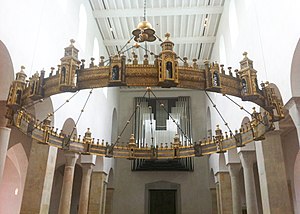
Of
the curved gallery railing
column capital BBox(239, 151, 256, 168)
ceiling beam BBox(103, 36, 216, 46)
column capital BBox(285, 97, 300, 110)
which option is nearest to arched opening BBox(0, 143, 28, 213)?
ceiling beam BBox(103, 36, 216, 46)

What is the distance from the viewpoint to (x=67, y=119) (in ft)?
34.3

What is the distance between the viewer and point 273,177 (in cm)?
820

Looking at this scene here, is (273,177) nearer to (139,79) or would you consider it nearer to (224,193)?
(139,79)

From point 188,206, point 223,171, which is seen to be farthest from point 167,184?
point 223,171

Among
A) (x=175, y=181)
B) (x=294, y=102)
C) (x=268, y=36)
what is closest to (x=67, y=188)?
(x=294, y=102)

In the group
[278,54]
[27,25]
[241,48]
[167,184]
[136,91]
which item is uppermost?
[136,91]

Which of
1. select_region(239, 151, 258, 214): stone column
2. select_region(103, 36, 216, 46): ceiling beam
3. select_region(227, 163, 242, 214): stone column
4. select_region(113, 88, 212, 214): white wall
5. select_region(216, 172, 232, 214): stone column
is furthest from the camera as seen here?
select_region(113, 88, 212, 214): white wall

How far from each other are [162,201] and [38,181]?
1093cm

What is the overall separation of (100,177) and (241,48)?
847 centimetres

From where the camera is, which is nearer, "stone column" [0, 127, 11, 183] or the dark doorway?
"stone column" [0, 127, 11, 183]

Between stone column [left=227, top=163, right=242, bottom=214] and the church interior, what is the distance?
0.04m

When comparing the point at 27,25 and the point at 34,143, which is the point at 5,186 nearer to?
the point at 34,143

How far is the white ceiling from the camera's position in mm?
13547

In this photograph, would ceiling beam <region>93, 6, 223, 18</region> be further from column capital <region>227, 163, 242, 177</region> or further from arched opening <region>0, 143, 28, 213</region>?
arched opening <region>0, 143, 28, 213</region>
